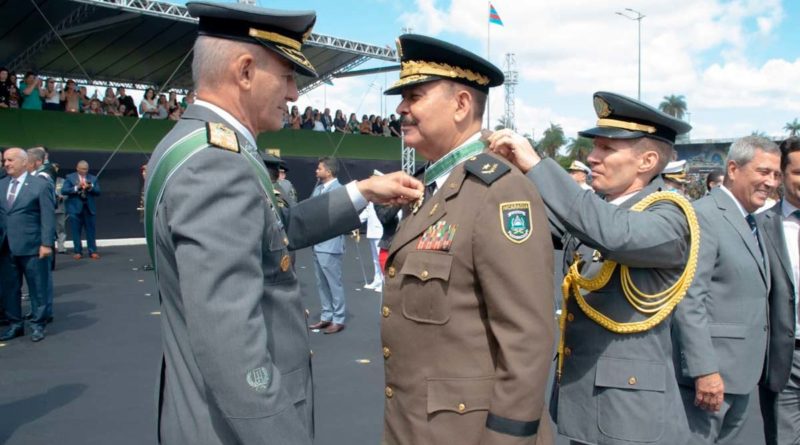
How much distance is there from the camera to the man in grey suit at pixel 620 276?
6.12ft

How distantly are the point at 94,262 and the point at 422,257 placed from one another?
10.9m

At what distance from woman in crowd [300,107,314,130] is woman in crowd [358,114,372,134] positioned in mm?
2245

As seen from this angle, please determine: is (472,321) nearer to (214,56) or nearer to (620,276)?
(620,276)

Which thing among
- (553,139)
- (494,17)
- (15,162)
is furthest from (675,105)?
(15,162)

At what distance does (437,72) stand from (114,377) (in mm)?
4230

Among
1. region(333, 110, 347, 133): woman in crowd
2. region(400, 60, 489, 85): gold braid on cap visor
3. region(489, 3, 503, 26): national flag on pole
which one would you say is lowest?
region(400, 60, 489, 85): gold braid on cap visor

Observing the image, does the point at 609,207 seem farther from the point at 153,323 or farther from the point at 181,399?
the point at 153,323

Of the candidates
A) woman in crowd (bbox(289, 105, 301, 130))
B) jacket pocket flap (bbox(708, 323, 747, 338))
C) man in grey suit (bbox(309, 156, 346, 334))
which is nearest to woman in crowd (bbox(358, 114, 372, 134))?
woman in crowd (bbox(289, 105, 301, 130))

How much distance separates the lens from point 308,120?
18.0m

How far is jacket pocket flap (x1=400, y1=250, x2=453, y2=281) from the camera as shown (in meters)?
1.65

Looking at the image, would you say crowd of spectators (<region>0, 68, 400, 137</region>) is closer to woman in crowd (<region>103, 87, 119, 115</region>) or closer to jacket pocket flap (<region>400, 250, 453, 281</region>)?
woman in crowd (<region>103, 87, 119, 115</region>)

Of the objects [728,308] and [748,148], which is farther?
[748,148]

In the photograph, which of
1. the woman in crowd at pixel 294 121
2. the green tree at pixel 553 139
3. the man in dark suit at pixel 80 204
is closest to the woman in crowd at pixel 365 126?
the woman in crowd at pixel 294 121

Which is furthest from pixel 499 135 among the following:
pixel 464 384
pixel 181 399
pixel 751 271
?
pixel 751 271
